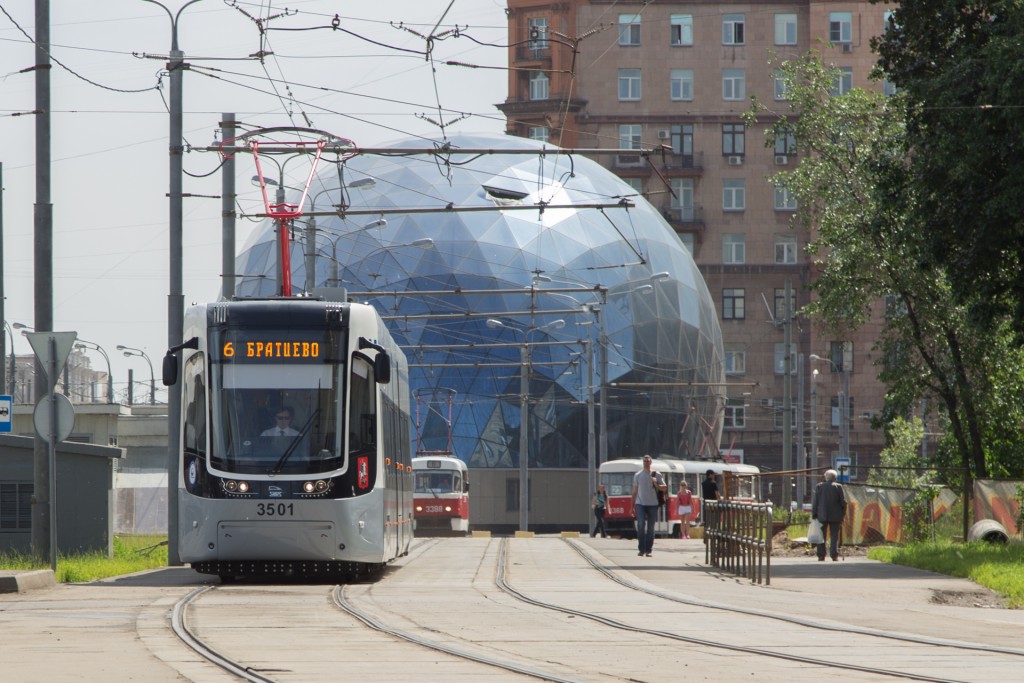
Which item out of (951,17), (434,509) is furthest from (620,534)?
(951,17)

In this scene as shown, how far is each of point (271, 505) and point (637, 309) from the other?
167 feet

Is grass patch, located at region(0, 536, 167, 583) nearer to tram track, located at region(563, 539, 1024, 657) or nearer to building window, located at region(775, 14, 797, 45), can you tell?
tram track, located at region(563, 539, 1024, 657)

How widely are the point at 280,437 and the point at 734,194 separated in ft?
263

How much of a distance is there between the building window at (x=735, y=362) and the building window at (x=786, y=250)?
20.1 ft

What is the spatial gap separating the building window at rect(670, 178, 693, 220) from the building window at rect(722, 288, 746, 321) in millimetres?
5207

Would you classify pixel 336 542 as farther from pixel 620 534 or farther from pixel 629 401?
pixel 629 401

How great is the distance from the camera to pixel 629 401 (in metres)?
67.7

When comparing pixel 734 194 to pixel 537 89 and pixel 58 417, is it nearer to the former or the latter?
pixel 537 89

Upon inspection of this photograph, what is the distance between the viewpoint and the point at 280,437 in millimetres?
17953

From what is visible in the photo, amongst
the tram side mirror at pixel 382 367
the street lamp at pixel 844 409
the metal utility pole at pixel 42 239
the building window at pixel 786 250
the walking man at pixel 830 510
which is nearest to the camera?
the tram side mirror at pixel 382 367

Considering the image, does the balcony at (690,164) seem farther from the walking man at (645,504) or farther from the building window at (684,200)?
the walking man at (645,504)

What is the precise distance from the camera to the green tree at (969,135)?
73.8 feet

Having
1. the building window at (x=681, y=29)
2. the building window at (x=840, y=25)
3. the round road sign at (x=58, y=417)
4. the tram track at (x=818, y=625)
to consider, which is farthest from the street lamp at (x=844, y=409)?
the round road sign at (x=58, y=417)

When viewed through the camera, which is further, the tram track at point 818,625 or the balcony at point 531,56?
the balcony at point 531,56
